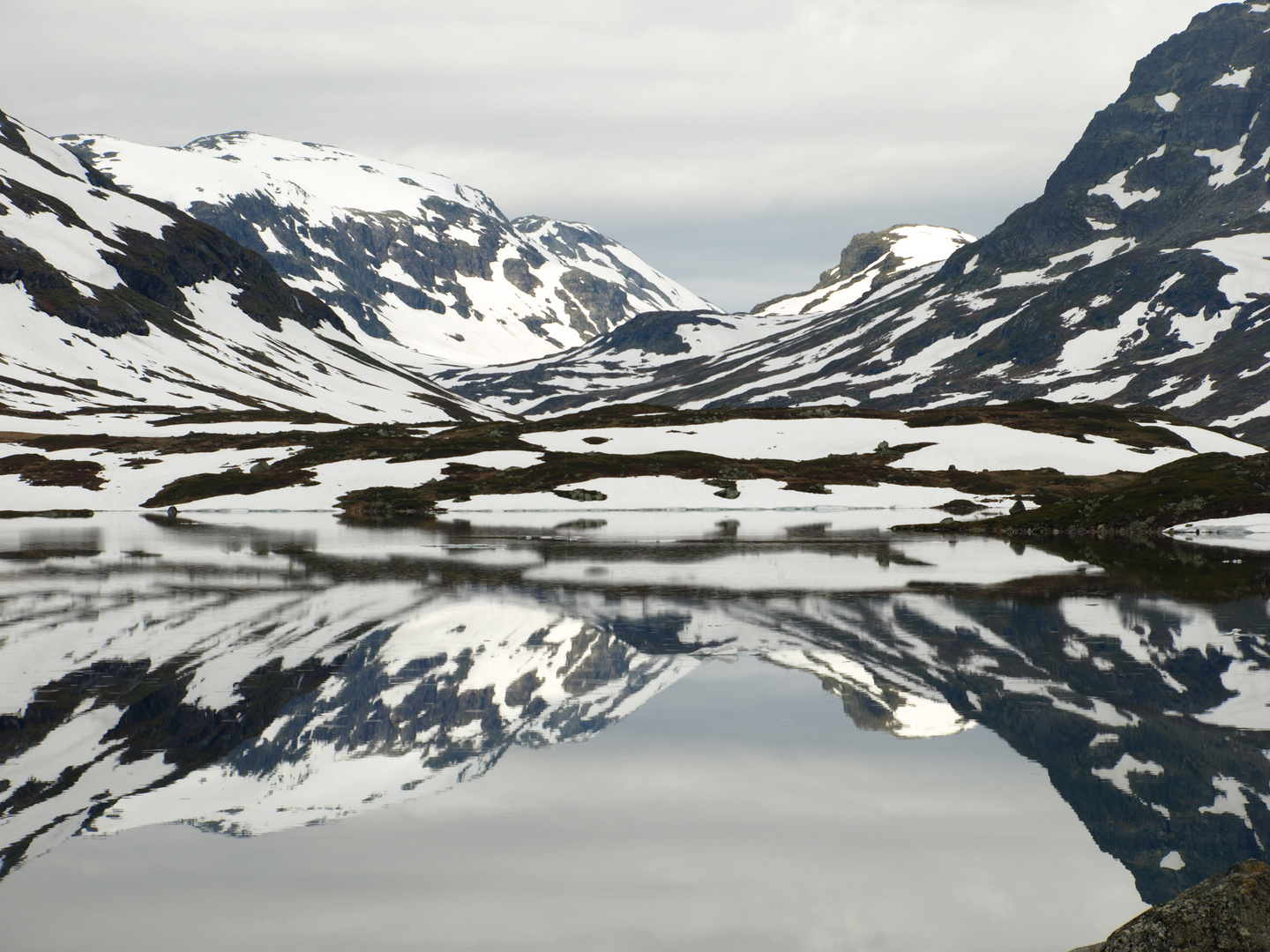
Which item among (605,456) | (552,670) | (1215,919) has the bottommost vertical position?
(605,456)

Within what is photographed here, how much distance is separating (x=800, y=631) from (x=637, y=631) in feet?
14.3

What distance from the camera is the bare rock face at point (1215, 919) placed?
8680mm

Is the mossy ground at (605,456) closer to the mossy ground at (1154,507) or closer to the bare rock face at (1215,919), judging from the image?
the mossy ground at (1154,507)

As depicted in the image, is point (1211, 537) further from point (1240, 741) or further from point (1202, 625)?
point (1240, 741)

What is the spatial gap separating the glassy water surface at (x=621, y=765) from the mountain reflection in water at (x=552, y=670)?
0.12 metres

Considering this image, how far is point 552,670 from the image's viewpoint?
84.2 ft

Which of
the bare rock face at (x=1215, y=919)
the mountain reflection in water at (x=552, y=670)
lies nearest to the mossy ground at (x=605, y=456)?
the mountain reflection in water at (x=552, y=670)

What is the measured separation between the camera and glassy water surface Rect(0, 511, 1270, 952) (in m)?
12.4

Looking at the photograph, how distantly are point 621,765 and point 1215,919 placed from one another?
1087cm

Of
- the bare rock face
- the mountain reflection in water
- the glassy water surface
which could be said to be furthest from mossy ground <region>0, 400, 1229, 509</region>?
the bare rock face

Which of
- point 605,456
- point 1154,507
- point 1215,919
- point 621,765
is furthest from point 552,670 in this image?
point 605,456

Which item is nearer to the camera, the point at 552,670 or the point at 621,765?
the point at 621,765

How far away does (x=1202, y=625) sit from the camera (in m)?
30.8

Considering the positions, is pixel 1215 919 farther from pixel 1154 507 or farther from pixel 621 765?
pixel 1154 507
